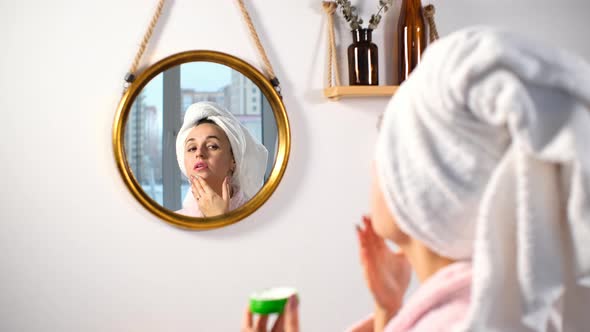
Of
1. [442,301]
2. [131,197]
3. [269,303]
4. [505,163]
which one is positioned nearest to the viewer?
[505,163]

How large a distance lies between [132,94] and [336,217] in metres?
0.70

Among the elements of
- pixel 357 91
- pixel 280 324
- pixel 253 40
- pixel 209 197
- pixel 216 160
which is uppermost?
pixel 253 40

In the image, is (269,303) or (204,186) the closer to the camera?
(269,303)

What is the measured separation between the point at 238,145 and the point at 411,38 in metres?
0.62

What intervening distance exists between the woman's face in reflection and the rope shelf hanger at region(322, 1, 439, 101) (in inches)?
13.7

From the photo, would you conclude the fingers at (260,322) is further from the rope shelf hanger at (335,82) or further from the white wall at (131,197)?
the rope shelf hanger at (335,82)

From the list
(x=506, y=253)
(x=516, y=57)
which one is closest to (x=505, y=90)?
(x=516, y=57)

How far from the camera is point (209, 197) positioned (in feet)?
6.16

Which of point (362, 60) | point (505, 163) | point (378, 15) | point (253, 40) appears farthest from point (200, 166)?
point (505, 163)

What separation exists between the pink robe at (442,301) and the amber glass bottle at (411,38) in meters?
1.16

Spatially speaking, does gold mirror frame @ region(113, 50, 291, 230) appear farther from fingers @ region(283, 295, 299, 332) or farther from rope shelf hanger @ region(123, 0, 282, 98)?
fingers @ region(283, 295, 299, 332)

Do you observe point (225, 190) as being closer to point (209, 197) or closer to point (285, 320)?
point (209, 197)

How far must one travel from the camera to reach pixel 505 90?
29.0 inches

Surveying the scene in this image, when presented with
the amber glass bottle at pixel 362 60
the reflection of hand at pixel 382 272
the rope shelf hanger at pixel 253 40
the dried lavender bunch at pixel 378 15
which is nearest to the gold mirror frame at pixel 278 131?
the rope shelf hanger at pixel 253 40
